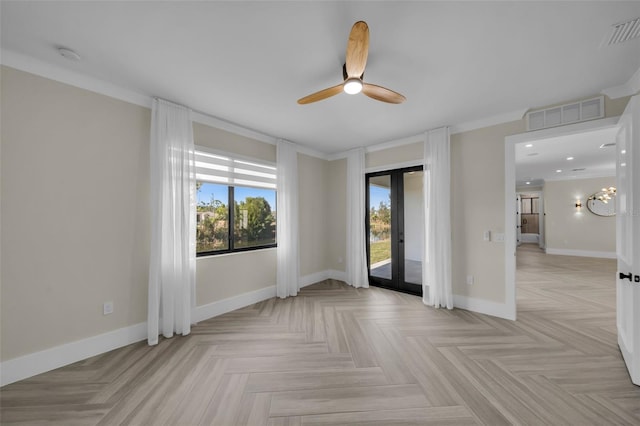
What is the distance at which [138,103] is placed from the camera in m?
2.72

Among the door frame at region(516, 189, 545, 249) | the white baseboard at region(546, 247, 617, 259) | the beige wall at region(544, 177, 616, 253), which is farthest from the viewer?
the door frame at region(516, 189, 545, 249)

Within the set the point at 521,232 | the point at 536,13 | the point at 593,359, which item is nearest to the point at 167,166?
the point at 536,13

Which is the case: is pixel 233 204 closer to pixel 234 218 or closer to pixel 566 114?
pixel 234 218

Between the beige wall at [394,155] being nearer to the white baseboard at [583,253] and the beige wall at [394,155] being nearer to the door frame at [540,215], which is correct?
the white baseboard at [583,253]

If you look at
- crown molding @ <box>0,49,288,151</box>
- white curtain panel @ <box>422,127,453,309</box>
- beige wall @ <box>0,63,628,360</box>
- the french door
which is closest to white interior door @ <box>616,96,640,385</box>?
beige wall @ <box>0,63,628,360</box>

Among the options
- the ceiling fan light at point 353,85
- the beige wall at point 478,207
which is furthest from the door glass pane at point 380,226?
the ceiling fan light at point 353,85

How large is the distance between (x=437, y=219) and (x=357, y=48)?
2900mm

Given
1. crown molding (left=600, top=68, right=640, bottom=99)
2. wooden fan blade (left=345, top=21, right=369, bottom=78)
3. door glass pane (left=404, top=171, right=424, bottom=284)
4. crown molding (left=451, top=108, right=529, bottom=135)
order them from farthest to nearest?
1. door glass pane (left=404, top=171, right=424, bottom=284)
2. crown molding (left=451, top=108, right=529, bottom=135)
3. crown molding (left=600, top=68, right=640, bottom=99)
4. wooden fan blade (left=345, top=21, right=369, bottom=78)

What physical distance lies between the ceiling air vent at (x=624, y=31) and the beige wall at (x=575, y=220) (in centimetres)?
890

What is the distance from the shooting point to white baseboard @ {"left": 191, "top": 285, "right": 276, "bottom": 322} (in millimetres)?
3242

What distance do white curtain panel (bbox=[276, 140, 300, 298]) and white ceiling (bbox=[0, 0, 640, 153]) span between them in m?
1.32

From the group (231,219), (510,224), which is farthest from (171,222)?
(510,224)

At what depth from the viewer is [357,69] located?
190 cm

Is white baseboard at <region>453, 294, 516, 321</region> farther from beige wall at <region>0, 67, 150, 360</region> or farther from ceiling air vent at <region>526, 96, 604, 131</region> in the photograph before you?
beige wall at <region>0, 67, 150, 360</region>
